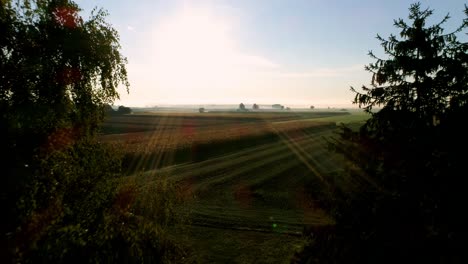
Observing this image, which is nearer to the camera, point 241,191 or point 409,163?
point 409,163

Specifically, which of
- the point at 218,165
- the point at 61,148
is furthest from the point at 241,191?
the point at 61,148

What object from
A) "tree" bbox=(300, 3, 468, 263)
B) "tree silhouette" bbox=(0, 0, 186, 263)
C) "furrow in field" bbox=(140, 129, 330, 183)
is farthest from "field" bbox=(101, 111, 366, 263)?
"tree silhouette" bbox=(0, 0, 186, 263)

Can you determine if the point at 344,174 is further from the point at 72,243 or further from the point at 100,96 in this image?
the point at 100,96

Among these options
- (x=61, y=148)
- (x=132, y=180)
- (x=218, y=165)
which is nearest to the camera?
(x=61, y=148)

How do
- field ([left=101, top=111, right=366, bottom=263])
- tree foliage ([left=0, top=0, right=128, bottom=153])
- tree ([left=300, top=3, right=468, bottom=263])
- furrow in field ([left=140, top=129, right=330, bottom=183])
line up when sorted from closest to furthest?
tree ([left=300, top=3, right=468, bottom=263]), tree foliage ([left=0, top=0, right=128, bottom=153]), field ([left=101, top=111, right=366, bottom=263]), furrow in field ([left=140, top=129, right=330, bottom=183])

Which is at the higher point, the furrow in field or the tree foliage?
the tree foliage

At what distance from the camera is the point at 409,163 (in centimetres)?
921

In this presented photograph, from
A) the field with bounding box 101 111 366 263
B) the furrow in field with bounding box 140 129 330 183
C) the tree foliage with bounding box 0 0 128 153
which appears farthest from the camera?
the furrow in field with bounding box 140 129 330 183

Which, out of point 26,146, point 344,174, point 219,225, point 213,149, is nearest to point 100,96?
point 26,146

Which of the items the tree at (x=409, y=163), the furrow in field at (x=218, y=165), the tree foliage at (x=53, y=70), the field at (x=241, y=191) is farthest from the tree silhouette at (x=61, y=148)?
the furrow in field at (x=218, y=165)

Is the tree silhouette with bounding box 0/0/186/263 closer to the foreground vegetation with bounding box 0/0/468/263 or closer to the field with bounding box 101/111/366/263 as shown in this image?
the foreground vegetation with bounding box 0/0/468/263

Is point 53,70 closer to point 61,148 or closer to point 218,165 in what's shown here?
point 61,148

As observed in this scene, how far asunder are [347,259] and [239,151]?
43.6 m

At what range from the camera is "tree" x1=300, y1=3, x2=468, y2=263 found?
8414 mm
